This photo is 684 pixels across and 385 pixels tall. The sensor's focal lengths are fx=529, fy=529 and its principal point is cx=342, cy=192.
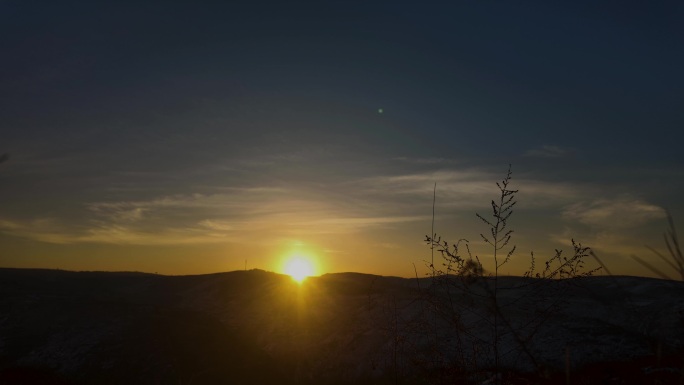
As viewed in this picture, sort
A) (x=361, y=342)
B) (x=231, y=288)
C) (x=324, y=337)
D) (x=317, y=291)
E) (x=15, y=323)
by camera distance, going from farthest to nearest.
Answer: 1. (x=231, y=288)
2. (x=317, y=291)
3. (x=15, y=323)
4. (x=324, y=337)
5. (x=361, y=342)

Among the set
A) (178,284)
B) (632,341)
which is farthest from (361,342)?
(178,284)

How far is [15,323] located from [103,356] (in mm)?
3716

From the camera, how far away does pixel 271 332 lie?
14.8 metres

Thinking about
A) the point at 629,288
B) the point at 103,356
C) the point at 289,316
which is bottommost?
the point at 103,356

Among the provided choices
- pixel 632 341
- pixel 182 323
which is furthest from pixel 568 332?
pixel 182 323

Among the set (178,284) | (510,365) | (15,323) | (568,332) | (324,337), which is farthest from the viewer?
(178,284)

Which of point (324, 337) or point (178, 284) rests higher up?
point (178, 284)

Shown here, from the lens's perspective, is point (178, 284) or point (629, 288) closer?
point (629, 288)

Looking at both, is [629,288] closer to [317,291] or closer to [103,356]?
[317,291]

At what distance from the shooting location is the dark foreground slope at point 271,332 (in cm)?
1112

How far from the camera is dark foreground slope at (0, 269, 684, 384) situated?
11.1 meters

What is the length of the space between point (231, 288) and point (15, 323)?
20.8 feet

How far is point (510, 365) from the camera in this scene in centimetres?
1035

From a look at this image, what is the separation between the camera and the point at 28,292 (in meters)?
17.2
